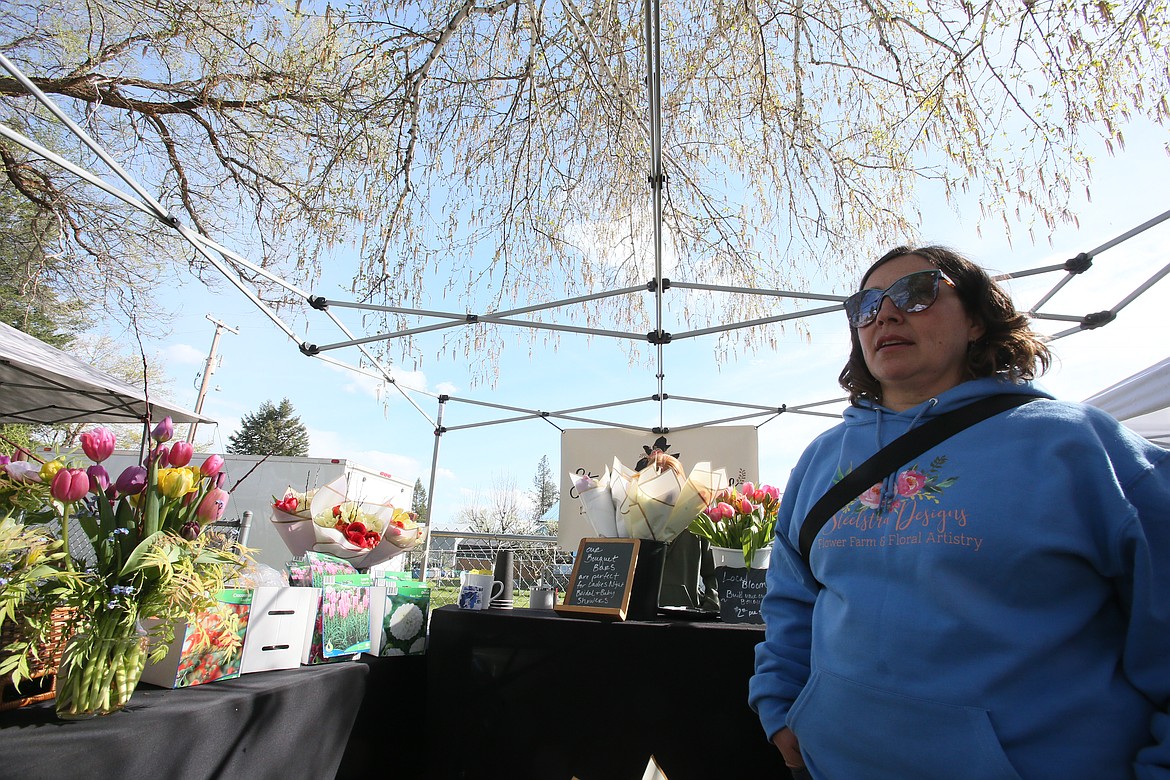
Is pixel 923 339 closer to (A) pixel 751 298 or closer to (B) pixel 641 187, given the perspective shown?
(B) pixel 641 187

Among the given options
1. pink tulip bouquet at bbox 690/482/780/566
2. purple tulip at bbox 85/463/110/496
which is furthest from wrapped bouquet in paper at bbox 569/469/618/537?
purple tulip at bbox 85/463/110/496

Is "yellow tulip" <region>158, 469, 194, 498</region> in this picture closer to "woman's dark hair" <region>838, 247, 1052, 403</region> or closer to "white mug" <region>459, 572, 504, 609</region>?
"white mug" <region>459, 572, 504, 609</region>

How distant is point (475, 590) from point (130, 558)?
41.0 inches

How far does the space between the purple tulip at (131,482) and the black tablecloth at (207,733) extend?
13.5 inches

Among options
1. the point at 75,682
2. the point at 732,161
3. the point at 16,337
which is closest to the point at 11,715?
the point at 75,682

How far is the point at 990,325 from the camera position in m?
1.03

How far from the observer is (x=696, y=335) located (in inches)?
144

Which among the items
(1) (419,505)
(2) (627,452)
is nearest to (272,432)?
(1) (419,505)

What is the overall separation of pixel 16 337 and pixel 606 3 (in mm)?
5162

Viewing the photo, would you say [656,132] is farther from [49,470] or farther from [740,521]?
[49,470]

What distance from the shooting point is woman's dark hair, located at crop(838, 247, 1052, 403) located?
992 mm

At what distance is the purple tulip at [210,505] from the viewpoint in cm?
106

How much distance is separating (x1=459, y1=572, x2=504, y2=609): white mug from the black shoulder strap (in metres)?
1.11

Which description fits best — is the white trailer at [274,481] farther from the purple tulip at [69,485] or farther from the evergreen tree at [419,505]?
the purple tulip at [69,485]
